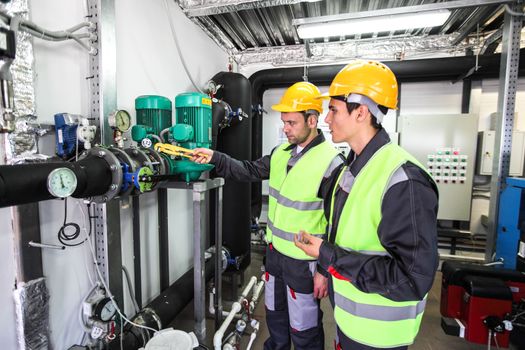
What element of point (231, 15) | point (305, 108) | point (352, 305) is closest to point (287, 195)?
point (305, 108)

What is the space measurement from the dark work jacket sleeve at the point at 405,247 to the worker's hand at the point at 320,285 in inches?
16.1

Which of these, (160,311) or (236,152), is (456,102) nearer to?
(236,152)

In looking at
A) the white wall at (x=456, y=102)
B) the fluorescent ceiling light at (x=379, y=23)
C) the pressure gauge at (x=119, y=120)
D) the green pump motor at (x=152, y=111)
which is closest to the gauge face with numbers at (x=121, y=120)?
the pressure gauge at (x=119, y=120)

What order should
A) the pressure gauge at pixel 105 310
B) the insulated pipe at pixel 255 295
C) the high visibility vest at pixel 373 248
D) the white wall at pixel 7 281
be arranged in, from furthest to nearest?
the insulated pipe at pixel 255 295 → the pressure gauge at pixel 105 310 → the white wall at pixel 7 281 → the high visibility vest at pixel 373 248

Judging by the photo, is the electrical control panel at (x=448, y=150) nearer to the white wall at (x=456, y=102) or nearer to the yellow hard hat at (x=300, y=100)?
the white wall at (x=456, y=102)

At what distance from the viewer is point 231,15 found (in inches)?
90.7

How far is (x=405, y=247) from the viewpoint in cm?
68

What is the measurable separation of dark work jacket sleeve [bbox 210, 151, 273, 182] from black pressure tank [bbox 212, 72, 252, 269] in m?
0.66

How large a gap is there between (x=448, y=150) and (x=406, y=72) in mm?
982

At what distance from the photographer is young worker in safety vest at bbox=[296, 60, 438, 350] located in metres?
0.68

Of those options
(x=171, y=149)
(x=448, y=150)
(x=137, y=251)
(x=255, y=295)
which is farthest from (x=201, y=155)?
(x=448, y=150)

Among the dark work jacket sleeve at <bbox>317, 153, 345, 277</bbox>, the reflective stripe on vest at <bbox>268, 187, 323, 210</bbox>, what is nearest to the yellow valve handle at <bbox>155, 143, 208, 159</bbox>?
the reflective stripe on vest at <bbox>268, 187, 323, 210</bbox>

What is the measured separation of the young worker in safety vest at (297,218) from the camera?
1231mm

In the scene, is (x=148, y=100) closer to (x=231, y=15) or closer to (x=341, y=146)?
(x=231, y=15)
